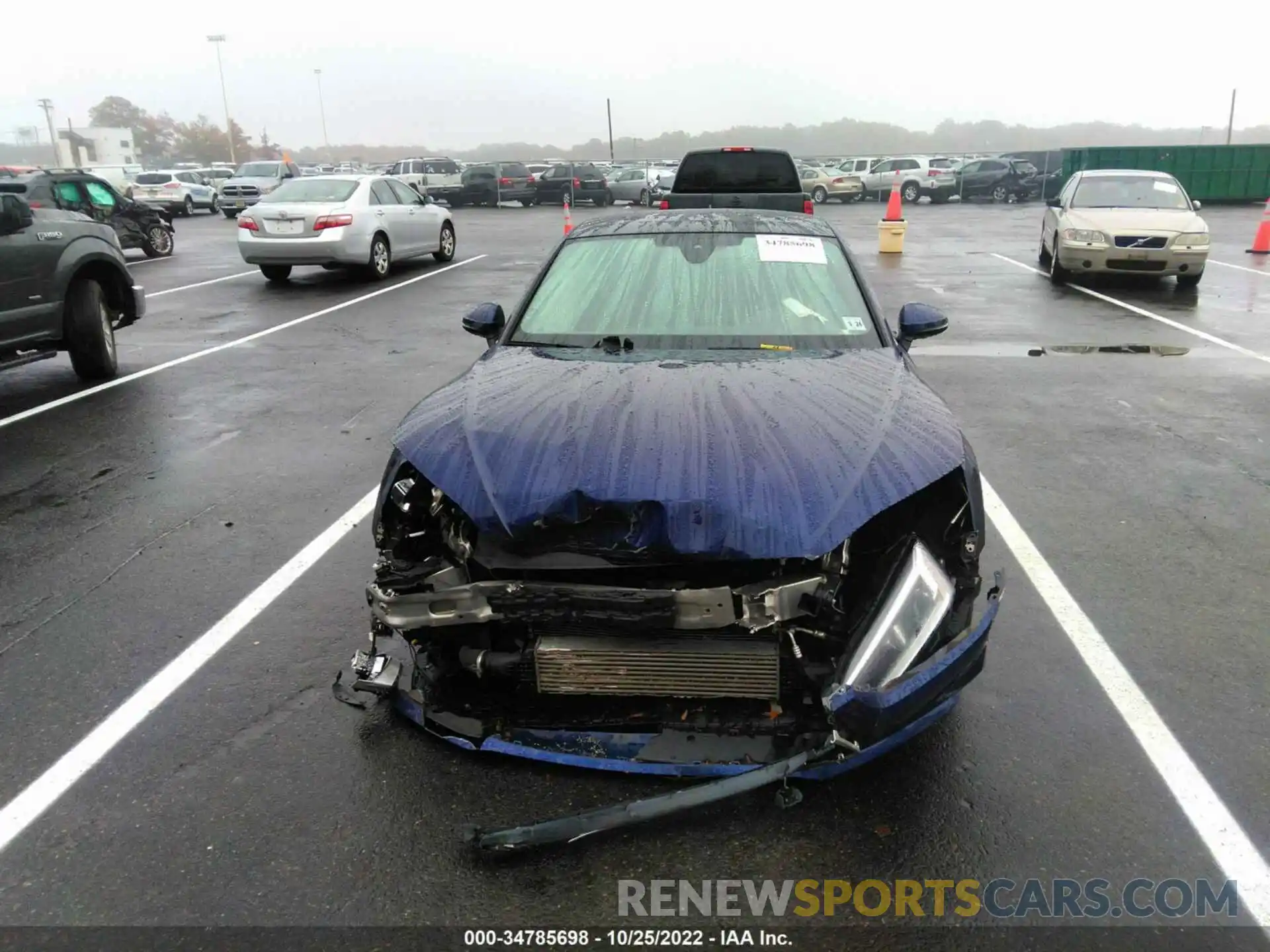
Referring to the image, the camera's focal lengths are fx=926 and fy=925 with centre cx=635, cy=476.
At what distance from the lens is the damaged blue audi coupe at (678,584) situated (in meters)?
2.51

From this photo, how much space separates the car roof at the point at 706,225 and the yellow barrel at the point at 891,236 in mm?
13473

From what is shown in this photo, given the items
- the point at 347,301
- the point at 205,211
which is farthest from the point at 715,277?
the point at 205,211

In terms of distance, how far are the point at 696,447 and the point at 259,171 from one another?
115ft

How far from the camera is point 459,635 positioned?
281 cm

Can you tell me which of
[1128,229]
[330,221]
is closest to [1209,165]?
[1128,229]

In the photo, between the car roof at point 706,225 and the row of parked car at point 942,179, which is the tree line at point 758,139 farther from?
the car roof at point 706,225

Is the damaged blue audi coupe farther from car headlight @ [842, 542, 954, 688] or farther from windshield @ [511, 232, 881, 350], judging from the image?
windshield @ [511, 232, 881, 350]

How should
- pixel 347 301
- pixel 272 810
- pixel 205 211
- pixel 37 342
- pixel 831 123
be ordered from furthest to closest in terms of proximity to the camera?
1. pixel 831 123
2. pixel 205 211
3. pixel 347 301
4. pixel 37 342
5. pixel 272 810

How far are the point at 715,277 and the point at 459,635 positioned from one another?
2.30 m

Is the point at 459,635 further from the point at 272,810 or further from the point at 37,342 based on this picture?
the point at 37,342

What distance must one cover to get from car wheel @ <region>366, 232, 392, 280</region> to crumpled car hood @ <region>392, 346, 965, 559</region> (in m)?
11.5

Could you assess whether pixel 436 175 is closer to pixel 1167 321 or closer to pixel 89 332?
pixel 89 332

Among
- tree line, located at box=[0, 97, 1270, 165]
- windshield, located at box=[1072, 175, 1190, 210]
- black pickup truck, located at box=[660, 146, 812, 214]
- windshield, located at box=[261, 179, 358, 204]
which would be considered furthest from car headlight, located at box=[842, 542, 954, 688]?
tree line, located at box=[0, 97, 1270, 165]

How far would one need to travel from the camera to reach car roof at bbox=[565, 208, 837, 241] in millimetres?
4730
